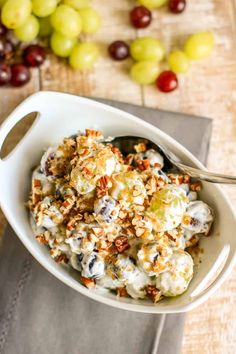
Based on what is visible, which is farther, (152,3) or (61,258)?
(152,3)

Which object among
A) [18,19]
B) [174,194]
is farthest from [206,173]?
[18,19]

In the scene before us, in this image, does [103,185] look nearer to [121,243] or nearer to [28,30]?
[121,243]

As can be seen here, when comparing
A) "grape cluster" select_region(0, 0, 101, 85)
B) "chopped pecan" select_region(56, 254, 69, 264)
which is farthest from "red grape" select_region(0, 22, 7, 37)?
"chopped pecan" select_region(56, 254, 69, 264)

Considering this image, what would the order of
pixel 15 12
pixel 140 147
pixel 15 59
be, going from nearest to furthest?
pixel 140 147 → pixel 15 12 → pixel 15 59

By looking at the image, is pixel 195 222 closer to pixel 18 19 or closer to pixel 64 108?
pixel 64 108

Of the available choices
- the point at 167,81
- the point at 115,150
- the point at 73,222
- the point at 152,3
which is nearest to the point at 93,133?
the point at 115,150

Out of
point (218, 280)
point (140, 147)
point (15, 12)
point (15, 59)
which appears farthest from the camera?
point (15, 59)

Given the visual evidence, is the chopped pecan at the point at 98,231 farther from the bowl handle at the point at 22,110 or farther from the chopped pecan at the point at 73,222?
the bowl handle at the point at 22,110
